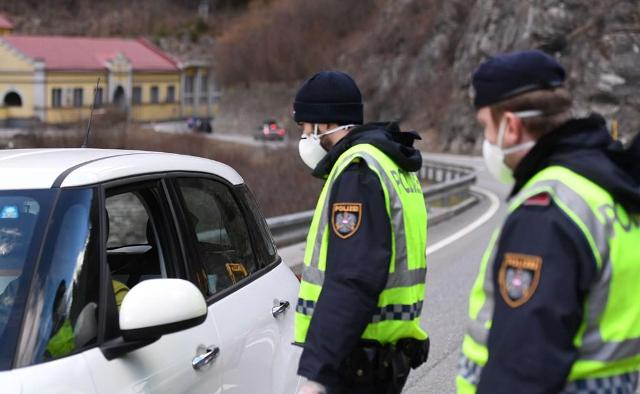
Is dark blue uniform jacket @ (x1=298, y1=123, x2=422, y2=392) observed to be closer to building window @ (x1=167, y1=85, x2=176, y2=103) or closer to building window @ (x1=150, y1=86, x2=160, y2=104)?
building window @ (x1=150, y1=86, x2=160, y2=104)

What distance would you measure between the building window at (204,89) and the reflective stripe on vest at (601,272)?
96.1 metres

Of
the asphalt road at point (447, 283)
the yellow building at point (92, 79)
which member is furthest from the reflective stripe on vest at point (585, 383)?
the yellow building at point (92, 79)

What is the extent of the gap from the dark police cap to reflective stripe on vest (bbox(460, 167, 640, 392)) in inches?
9.3

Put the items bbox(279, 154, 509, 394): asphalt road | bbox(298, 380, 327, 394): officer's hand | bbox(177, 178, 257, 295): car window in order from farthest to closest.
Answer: bbox(279, 154, 509, 394): asphalt road < bbox(177, 178, 257, 295): car window < bbox(298, 380, 327, 394): officer's hand

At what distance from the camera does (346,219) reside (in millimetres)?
3258

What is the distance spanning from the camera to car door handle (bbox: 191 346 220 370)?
347cm

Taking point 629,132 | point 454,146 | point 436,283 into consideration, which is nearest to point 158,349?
point 436,283

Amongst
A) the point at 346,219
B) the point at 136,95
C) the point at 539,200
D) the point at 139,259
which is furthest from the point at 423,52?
the point at 539,200

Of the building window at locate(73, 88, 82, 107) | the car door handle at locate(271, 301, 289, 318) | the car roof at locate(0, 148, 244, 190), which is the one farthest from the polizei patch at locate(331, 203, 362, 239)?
the building window at locate(73, 88, 82, 107)

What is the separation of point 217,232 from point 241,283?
1.04 ft

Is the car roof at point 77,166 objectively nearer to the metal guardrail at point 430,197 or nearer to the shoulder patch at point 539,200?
the shoulder patch at point 539,200

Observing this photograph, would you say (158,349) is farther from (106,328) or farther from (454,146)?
(454,146)

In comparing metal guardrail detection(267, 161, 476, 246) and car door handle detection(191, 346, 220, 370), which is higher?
car door handle detection(191, 346, 220, 370)

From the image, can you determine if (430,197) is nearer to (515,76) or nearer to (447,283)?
(447,283)
